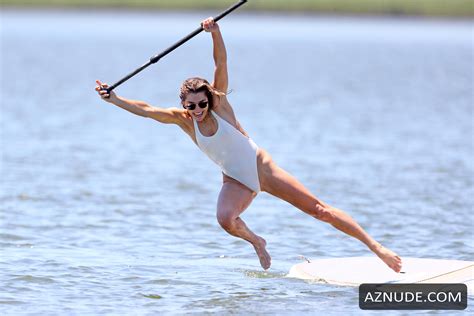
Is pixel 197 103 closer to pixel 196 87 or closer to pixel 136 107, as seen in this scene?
pixel 196 87

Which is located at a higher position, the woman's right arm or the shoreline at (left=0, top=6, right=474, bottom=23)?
the shoreline at (left=0, top=6, right=474, bottom=23)

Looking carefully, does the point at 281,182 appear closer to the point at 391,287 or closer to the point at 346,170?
the point at 391,287

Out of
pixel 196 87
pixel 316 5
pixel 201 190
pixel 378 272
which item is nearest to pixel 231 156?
pixel 196 87

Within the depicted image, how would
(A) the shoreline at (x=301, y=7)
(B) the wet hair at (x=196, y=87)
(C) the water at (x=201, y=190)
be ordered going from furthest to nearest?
(A) the shoreline at (x=301, y=7)
(C) the water at (x=201, y=190)
(B) the wet hair at (x=196, y=87)

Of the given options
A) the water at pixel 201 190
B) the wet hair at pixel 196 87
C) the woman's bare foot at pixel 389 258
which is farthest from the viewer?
the water at pixel 201 190

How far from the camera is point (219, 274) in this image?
40.9 ft

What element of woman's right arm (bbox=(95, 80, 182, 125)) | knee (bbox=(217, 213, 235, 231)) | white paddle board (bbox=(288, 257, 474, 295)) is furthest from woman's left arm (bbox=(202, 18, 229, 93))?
white paddle board (bbox=(288, 257, 474, 295))

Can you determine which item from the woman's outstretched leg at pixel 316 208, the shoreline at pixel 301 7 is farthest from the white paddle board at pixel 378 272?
the shoreline at pixel 301 7

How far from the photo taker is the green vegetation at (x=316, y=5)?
86.1 meters

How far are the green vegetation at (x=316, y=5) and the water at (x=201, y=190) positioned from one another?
37411 millimetres

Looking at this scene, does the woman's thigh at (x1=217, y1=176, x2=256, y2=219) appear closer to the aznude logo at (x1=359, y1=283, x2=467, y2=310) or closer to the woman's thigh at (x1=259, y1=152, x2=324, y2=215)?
the woman's thigh at (x1=259, y1=152, x2=324, y2=215)

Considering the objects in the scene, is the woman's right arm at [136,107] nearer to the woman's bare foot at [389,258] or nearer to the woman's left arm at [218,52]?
the woman's left arm at [218,52]

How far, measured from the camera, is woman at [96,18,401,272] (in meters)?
11.1

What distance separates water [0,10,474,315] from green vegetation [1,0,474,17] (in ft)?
123
